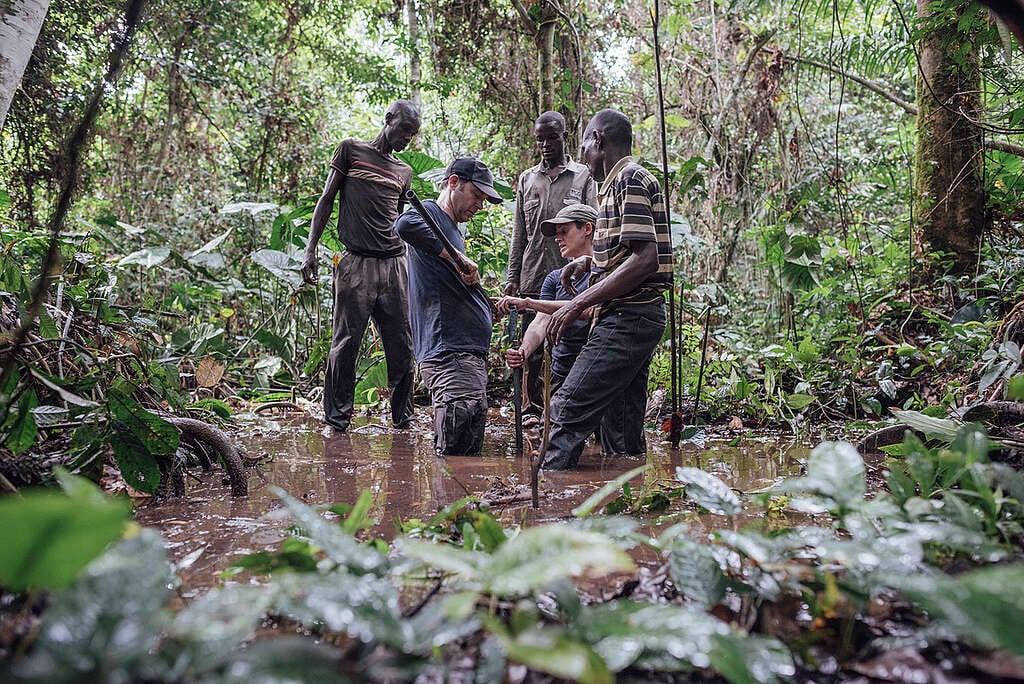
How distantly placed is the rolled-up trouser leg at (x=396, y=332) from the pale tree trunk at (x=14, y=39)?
9.94ft

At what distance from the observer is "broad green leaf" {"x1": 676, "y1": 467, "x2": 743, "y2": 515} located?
1510 mm

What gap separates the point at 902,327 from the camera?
5.51 meters

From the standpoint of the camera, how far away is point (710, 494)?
154 cm

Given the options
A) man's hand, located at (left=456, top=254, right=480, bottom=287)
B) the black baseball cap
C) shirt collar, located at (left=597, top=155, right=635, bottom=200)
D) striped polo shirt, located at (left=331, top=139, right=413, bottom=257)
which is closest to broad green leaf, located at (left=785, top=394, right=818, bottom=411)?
shirt collar, located at (left=597, top=155, right=635, bottom=200)

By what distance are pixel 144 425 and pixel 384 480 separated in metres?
1.33

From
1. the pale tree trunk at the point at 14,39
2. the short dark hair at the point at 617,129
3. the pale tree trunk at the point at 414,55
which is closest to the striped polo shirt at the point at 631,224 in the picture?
the short dark hair at the point at 617,129

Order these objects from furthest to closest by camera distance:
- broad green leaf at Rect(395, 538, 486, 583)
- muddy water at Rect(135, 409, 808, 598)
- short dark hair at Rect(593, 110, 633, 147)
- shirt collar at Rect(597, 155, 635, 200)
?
short dark hair at Rect(593, 110, 633, 147) < shirt collar at Rect(597, 155, 635, 200) < muddy water at Rect(135, 409, 808, 598) < broad green leaf at Rect(395, 538, 486, 583)

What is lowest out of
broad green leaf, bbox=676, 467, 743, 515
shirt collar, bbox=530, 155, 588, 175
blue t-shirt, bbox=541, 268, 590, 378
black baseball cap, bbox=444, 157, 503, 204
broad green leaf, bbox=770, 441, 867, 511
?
broad green leaf, bbox=676, 467, 743, 515

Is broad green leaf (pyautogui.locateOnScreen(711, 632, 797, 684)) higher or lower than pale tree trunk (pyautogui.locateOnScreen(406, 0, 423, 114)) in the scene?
lower

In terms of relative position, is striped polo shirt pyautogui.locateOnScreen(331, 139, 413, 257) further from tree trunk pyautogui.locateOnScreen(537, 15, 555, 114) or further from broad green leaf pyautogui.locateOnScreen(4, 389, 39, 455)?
broad green leaf pyautogui.locateOnScreen(4, 389, 39, 455)

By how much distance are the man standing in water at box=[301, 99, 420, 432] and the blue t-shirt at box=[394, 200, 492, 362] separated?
773mm

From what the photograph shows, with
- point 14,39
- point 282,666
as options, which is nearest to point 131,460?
point 14,39

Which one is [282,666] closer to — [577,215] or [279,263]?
[577,215]

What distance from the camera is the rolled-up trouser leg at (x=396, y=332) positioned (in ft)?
18.1
